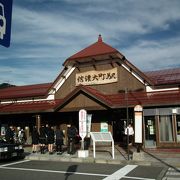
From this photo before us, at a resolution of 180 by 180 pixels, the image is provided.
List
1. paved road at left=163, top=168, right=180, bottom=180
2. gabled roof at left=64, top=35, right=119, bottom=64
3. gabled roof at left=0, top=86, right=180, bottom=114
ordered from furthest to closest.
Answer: gabled roof at left=64, top=35, right=119, bottom=64 → gabled roof at left=0, top=86, right=180, bottom=114 → paved road at left=163, top=168, right=180, bottom=180

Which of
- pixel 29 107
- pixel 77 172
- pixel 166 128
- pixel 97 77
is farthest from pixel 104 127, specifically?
pixel 77 172

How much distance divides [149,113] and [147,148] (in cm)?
223

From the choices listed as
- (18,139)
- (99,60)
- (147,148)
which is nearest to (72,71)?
(99,60)

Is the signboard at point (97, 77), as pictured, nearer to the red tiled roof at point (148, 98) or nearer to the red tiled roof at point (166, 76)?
the red tiled roof at point (148, 98)

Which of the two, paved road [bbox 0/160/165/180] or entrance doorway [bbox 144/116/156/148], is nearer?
paved road [bbox 0/160/165/180]

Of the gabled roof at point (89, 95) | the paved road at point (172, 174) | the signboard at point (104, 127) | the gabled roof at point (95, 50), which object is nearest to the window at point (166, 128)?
the gabled roof at point (89, 95)

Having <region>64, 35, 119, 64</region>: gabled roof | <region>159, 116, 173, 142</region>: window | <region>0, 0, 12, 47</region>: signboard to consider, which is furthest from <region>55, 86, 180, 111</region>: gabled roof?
<region>0, 0, 12, 47</region>: signboard

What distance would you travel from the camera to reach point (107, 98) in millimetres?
23109

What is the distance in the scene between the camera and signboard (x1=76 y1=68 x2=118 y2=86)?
24188 mm

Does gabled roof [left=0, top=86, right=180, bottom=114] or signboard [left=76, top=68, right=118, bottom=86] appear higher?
signboard [left=76, top=68, right=118, bottom=86]

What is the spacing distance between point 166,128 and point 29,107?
35.6 ft

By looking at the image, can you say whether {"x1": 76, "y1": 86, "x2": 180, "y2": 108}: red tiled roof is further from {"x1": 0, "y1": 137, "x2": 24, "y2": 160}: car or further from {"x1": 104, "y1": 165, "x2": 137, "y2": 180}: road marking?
{"x1": 0, "y1": 137, "x2": 24, "y2": 160}: car

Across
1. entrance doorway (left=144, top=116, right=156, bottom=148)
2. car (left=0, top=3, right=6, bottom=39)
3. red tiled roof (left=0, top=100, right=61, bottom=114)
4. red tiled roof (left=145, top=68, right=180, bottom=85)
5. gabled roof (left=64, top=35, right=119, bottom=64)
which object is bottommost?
entrance doorway (left=144, top=116, right=156, bottom=148)

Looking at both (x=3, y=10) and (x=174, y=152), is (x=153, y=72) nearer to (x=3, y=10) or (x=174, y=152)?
(x=174, y=152)
